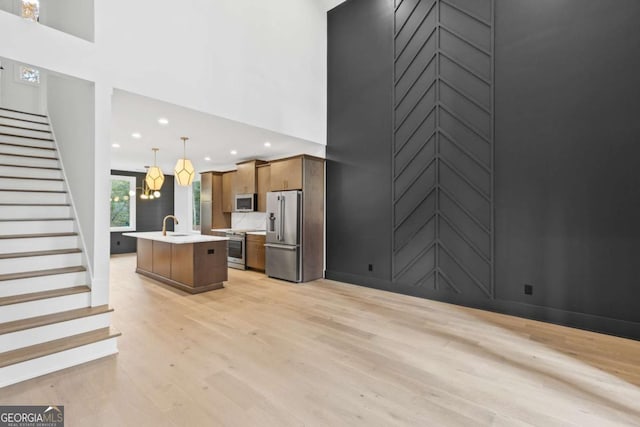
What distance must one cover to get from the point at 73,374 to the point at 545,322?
4.75 metres

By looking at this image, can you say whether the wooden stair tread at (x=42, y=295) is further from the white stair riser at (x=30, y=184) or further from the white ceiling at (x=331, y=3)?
the white ceiling at (x=331, y=3)

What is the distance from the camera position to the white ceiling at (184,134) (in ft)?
12.2

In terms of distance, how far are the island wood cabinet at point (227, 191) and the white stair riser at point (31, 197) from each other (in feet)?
12.4

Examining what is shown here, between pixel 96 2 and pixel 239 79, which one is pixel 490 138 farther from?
pixel 96 2

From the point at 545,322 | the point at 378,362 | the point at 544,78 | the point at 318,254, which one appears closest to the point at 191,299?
the point at 318,254

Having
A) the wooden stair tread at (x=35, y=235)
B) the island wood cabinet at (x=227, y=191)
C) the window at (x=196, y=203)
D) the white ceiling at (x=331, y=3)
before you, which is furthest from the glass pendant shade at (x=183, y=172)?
the window at (x=196, y=203)

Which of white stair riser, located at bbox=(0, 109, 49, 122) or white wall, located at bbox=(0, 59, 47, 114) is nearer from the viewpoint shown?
white stair riser, located at bbox=(0, 109, 49, 122)

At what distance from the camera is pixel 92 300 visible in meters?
2.79

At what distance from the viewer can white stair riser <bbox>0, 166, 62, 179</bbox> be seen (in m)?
3.69

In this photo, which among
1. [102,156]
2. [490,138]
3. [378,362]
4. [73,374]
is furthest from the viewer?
[490,138]

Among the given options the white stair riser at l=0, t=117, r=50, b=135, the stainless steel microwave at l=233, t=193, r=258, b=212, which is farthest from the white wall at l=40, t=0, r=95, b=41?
the stainless steel microwave at l=233, t=193, r=258, b=212

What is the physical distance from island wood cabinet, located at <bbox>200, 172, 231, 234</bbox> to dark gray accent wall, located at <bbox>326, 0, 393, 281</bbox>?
3451 mm

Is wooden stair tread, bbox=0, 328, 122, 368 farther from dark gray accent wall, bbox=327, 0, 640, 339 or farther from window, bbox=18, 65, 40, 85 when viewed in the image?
window, bbox=18, 65, 40, 85

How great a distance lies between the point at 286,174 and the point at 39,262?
12.1ft
